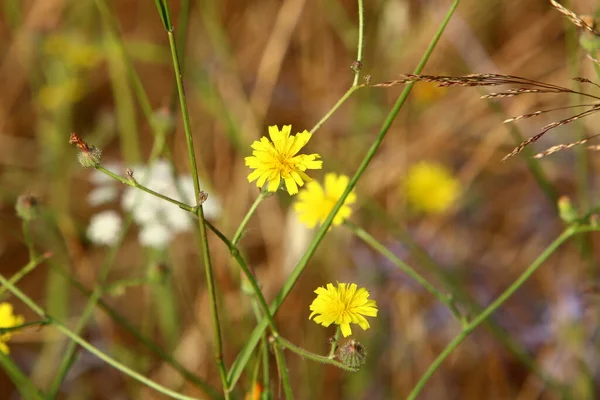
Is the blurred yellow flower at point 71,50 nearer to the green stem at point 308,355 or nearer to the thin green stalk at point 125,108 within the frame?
the thin green stalk at point 125,108

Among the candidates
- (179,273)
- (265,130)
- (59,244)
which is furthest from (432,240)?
(59,244)

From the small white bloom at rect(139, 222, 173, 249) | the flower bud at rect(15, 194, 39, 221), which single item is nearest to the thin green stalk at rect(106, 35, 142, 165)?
the small white bloom at rect(139, 222, 173, 249)

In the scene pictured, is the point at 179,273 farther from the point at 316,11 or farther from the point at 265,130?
the point at 316,11

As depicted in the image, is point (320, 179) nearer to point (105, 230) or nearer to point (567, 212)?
point (105, 230)

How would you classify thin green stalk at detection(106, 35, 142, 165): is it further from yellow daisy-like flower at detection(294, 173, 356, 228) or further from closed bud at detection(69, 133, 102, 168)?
closed bud at detection(69, 133, 102, 168)

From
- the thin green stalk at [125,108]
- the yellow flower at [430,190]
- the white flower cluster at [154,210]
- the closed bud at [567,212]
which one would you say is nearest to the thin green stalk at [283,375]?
the closed bud at [567,212]

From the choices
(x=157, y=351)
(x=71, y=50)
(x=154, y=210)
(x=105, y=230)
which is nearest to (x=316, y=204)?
(x=157, y=351)
